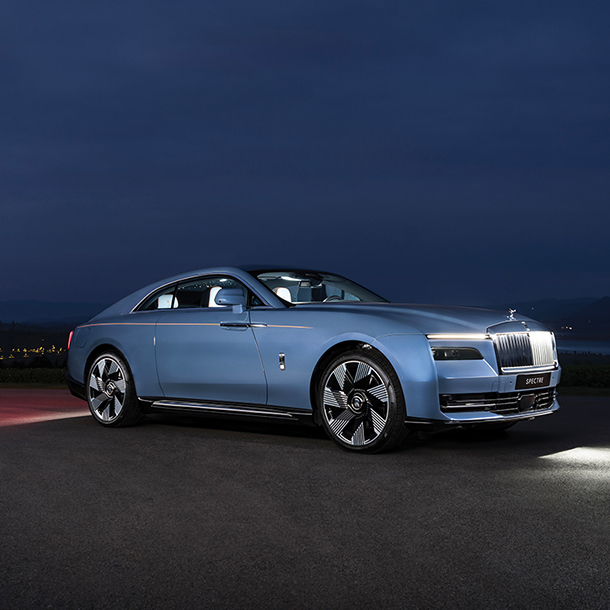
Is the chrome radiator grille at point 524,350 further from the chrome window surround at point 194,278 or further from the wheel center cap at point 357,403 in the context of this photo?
the chrome window surround at point 194,278

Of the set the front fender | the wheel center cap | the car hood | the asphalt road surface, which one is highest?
the car hood

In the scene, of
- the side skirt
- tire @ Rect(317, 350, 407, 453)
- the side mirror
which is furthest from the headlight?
the side mirror

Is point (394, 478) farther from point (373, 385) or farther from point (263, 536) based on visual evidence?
point (263, 536)

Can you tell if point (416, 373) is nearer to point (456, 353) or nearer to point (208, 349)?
point (456, 353)

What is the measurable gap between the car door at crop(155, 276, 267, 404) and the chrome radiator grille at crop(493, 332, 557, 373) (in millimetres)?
2172

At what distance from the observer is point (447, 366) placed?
20.5ft

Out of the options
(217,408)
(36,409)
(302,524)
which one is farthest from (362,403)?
(36,409)

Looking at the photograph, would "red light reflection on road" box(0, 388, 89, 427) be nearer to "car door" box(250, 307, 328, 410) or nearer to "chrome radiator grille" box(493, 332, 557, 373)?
"car door" box(250, 307, 328, 410)

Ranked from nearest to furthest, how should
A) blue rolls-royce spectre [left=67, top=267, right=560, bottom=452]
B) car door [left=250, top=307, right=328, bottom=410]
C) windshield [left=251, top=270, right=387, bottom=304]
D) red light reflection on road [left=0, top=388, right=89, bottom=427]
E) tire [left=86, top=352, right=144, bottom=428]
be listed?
blue rolls-royce spectre [left=67, top=267, right=560, bottom=452], car door [left=250, top=307, right=328, bottom=410], windshield [left=251, top=270, right=387, bottom=304], tire [left=86, top=352, right=144, bottom=428], red light reflection on road [left=0, top=388, right=89, bottom=427]

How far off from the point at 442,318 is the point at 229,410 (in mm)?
2265

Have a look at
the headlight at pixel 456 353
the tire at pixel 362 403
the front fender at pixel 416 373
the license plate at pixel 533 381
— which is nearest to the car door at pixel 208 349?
the tire at pixel 362 403

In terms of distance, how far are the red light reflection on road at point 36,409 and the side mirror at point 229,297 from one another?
3.41 m

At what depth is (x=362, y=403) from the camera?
655 cm

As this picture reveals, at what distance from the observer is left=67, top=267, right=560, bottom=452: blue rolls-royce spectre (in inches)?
249
